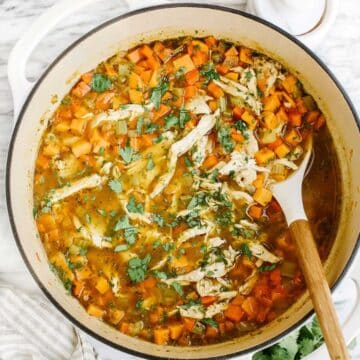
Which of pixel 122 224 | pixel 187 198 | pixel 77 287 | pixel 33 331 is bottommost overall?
pixel 33 331

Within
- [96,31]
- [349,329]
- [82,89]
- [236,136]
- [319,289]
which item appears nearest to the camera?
[319,289]

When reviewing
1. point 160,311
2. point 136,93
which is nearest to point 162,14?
point 136,93

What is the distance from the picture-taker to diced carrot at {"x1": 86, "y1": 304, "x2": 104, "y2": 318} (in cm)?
299

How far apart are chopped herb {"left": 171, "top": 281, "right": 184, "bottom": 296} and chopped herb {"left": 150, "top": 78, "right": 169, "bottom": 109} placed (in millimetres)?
703

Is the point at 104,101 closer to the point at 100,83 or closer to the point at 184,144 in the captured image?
the point at 100,83

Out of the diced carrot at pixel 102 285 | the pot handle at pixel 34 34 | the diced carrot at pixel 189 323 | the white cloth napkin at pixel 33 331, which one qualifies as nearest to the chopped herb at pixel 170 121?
the pot handle at pixel 34 34

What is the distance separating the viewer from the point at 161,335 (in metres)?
2.98

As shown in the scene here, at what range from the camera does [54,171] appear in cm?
303

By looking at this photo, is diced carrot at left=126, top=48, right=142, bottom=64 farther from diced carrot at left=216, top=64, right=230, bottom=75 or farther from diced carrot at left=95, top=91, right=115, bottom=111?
diced carrot at left=216, top=64, right=230, bottom=75

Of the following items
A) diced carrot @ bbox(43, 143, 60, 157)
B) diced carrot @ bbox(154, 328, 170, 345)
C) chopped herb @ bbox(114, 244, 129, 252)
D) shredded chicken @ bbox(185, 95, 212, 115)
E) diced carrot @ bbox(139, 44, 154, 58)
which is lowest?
diced carrot @ bbox(154, 328, 170, 345)

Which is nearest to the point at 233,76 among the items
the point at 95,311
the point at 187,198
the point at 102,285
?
the point at 187,198

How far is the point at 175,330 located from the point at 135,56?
1.11 m

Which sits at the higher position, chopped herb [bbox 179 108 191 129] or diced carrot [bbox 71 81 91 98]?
diced carrot [bbox 71 81 91 98]

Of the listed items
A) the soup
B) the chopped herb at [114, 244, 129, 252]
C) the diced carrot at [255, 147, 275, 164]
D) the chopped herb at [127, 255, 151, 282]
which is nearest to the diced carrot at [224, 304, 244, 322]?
the soup
